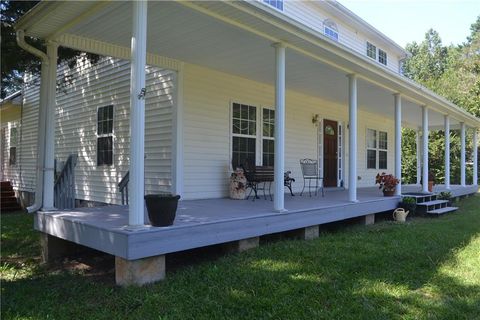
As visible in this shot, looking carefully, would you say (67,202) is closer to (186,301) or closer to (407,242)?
(186,301)

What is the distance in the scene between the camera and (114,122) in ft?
28.7

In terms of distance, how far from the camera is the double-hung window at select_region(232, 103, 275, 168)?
8.15 m

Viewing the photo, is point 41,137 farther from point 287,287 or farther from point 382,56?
point 382,56

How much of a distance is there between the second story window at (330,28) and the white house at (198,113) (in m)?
0.52

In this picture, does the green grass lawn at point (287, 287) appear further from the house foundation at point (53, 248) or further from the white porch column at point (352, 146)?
the white porch column at point (352, 146)

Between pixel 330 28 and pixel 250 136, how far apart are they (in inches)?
258

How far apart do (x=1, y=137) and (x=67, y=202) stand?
1160cm

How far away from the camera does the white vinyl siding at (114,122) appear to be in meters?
7.37

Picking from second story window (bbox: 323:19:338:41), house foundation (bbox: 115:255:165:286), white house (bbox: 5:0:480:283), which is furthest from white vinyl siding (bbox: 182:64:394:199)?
second story window (bbox: 323:19:338:41)

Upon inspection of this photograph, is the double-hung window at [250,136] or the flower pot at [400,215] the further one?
the double-hung window at [250,136]

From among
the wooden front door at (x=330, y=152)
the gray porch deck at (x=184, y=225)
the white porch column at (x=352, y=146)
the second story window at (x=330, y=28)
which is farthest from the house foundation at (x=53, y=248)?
the second story window at (x=330, y=28)

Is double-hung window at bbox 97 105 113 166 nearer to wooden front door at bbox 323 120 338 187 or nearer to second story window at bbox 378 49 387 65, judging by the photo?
wooden front door at bbox 323 120 338 187

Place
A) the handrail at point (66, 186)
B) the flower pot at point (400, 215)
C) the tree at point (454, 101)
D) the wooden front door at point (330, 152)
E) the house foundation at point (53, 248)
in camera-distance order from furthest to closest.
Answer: the tree at point (454, 101) < the wooden front door at point (330, 152) < the flower pot at point (400, 215) < the handrail at point (66, 186) < the house foundation at point (53, 248)

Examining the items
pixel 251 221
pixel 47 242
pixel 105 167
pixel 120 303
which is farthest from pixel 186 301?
pixel 105 167
